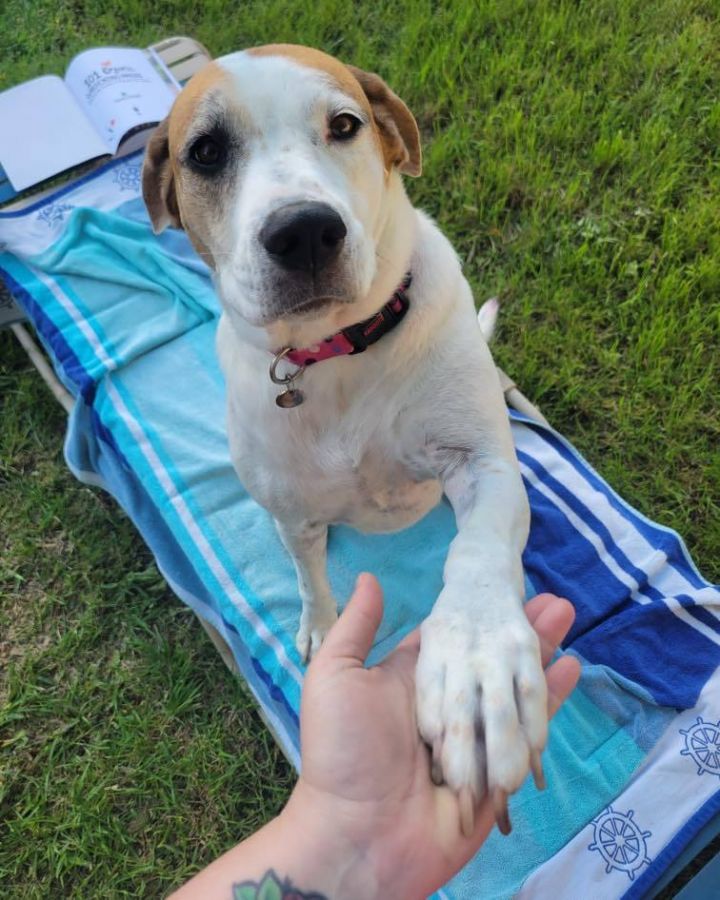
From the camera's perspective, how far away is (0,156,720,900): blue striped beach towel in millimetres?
2525

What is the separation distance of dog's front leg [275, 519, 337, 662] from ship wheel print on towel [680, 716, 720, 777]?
130 cm

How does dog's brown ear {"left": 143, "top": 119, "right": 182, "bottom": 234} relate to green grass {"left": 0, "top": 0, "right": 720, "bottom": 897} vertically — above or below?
above

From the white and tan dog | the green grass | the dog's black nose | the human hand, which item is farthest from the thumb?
the green grass

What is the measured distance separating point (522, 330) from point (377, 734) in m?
2.43

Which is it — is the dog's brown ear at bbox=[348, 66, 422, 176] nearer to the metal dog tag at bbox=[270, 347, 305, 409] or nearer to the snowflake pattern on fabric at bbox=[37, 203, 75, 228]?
the metal dog tag at bbox=[270, 347, 305, 409]

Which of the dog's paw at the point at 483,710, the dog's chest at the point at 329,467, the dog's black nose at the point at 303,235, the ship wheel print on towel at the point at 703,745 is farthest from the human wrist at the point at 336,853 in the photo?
the ship wheel print on towel at the point at 703,745

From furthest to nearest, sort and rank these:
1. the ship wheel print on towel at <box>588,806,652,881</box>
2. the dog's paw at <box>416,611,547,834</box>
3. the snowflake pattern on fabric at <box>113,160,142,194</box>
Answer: the snowflake pattern on fabric at <box>113,160,142,194</box> < the ship wheel print on towel at <box>588,806,652,881</box> < the dog's paw at <box>416,611,547,834</box>

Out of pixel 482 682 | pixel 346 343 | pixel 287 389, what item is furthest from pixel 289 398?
pixel 482 682

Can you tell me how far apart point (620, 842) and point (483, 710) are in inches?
56.4

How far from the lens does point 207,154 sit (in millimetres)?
1956

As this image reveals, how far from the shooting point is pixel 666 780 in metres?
2.58

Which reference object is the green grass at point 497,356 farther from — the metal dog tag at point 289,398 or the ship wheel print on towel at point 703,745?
the metal dog tag at point 289,398

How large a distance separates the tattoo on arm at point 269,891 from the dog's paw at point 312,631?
45.4 inches

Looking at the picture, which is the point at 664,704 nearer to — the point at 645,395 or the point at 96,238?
the point at 645,395
